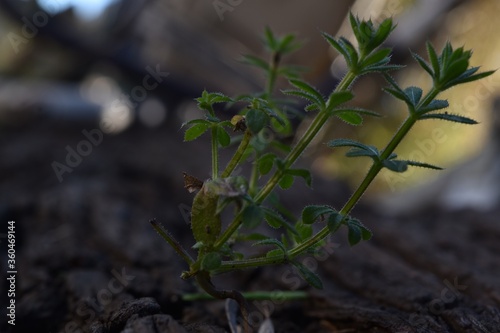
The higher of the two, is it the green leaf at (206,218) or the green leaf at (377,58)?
the green leaf at (377,58)

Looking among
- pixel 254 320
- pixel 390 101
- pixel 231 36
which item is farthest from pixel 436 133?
pixel 254 320

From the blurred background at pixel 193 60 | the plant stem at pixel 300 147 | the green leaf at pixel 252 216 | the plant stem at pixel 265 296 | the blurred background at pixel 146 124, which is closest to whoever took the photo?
the green leaf at pixel 252 216

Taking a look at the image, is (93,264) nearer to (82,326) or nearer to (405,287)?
(82,326)

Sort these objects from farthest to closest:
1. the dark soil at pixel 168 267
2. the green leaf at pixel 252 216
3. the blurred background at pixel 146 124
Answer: the blurred background at pixel 146 124
the dark soil at pixel 168 267
the green leaf at pixel 252 216

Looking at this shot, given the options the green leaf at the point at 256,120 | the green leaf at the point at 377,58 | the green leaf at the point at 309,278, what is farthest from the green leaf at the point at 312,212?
the green leaf at the point at 377,58

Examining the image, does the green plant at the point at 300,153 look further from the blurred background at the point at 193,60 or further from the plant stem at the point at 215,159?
the blurred background at the point at 193,60
